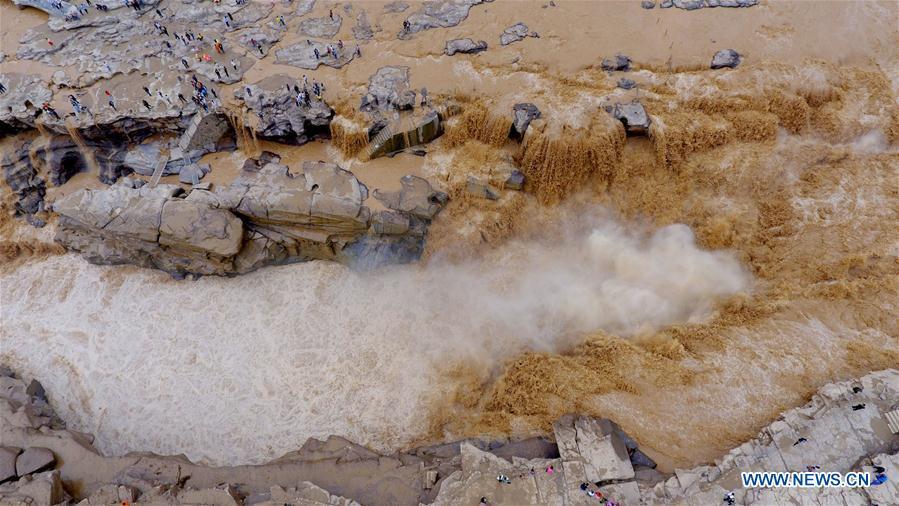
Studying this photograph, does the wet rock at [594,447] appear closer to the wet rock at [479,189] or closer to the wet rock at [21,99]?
the wet rock at [479,189]

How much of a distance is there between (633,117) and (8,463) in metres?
18.8

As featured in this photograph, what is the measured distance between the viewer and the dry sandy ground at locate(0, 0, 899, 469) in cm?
1244

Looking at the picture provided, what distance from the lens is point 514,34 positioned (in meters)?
18.4

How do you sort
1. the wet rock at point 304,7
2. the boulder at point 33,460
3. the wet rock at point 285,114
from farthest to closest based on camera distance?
the wet rock at point 304,7
the wet rock at point 285,114
the boulder at point 33,460

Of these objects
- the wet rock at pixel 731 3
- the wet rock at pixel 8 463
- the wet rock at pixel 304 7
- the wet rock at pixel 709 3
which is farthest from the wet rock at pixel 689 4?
the wet rock at pixel 8 463

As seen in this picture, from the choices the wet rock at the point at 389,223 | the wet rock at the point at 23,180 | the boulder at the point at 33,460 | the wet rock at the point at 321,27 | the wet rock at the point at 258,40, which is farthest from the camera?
the wet rock at the point at 321,27

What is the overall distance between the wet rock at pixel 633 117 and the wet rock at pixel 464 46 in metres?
5.46

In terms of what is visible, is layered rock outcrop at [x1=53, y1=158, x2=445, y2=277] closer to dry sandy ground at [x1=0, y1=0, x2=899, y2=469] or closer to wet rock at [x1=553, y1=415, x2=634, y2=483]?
dry sandy ground at [x1=0, y1=0, x2=899, y2=469]

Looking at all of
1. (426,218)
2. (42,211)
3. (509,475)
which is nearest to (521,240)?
(426,218)

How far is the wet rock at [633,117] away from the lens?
613 inches

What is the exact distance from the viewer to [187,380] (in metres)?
14.1

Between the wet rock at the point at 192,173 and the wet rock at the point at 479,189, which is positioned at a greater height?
the wet rock at the point at 192,173

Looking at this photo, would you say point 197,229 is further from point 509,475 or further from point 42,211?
point 509,475

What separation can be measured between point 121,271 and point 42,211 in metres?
4.12
